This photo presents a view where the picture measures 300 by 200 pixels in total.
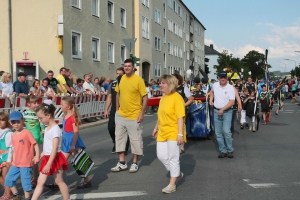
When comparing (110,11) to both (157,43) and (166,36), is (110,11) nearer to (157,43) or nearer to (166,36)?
(157,43)

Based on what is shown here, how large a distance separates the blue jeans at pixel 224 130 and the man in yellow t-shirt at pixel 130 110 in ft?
6.75

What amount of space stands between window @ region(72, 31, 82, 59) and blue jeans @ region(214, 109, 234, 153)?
1564 centimetres

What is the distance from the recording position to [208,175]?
22.8ft

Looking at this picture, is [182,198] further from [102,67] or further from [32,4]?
[102,67]

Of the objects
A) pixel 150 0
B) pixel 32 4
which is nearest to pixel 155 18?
pixel 150 0

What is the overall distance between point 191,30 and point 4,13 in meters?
52.4

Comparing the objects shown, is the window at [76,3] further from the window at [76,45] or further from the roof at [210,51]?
the roof at [210,51]

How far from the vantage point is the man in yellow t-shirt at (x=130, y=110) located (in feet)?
23.4

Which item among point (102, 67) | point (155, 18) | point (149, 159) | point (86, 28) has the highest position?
point (155, 18)

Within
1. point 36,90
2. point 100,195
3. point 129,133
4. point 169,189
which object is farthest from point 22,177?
point 36,90

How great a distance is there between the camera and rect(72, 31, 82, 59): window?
75.9ft

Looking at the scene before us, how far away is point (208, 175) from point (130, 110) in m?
1.76

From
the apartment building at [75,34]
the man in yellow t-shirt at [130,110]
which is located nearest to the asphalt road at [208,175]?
the man in yellow t-shirt at [130,110]

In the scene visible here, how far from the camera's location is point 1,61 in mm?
21734
